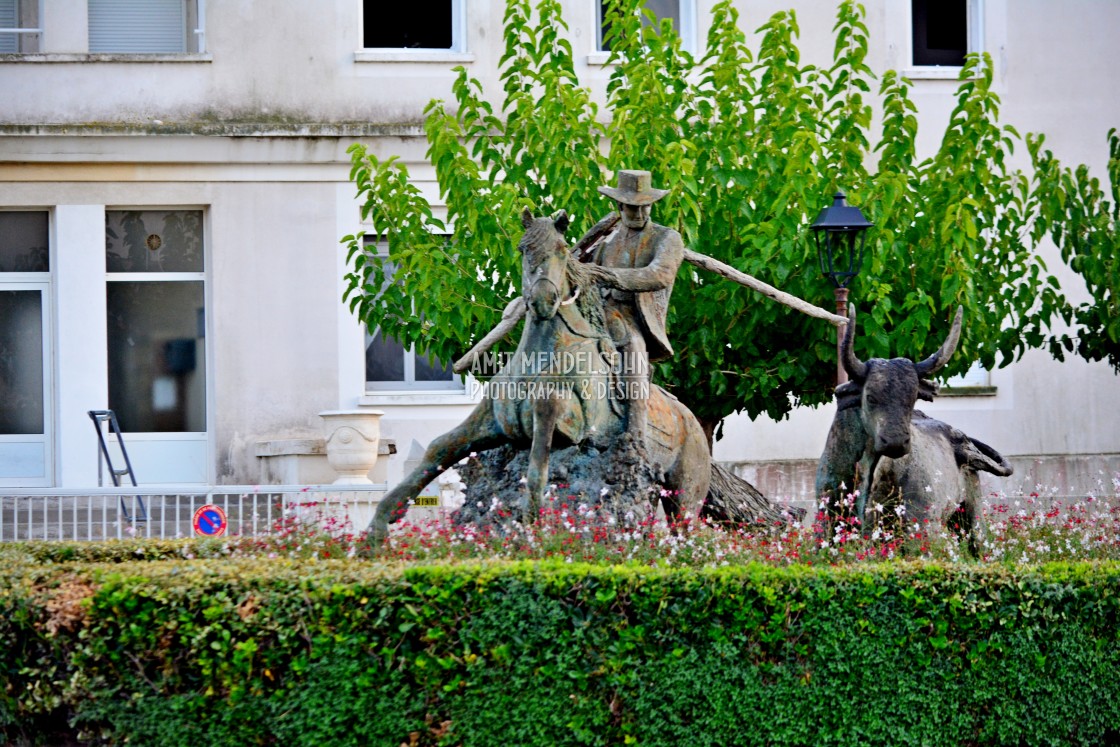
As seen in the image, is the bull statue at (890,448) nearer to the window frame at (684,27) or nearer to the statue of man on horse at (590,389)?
the statue of man on horse at (590,389)

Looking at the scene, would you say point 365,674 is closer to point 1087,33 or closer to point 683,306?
point 683,306

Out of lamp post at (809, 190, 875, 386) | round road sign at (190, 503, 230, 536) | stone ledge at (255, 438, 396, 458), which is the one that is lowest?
round road sign at (190, 503, 230, 536)

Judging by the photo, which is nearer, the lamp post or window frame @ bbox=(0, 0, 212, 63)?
the lamp post

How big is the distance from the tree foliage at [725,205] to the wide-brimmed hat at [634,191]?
372 cm

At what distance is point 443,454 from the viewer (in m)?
9.46

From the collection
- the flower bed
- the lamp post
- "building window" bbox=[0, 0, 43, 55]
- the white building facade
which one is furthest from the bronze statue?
"building window" bbox=[0, 0, 43, 55]

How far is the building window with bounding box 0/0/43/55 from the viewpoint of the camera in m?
21.0

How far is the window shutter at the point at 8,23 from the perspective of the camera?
2106 cm

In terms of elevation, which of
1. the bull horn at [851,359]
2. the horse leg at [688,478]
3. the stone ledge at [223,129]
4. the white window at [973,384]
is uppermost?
the stone ledge at [223,129]

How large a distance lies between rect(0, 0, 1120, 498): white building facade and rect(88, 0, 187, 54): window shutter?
0.09 ft

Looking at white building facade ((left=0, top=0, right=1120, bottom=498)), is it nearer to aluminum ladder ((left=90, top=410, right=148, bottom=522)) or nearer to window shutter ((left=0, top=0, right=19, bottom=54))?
window shutter ((left=0, top=0, right=19, bottom=54))

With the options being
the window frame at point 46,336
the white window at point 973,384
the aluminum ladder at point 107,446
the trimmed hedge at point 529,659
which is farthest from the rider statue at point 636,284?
the window frame at point 46,336

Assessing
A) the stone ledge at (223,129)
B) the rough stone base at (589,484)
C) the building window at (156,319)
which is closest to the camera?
the rough stone base at (589,484)

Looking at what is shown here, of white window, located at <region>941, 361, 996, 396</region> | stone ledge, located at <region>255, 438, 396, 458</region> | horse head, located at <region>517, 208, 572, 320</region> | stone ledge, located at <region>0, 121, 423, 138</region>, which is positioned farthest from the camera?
white window, located at <region>941, 361, 996, 396</region>
